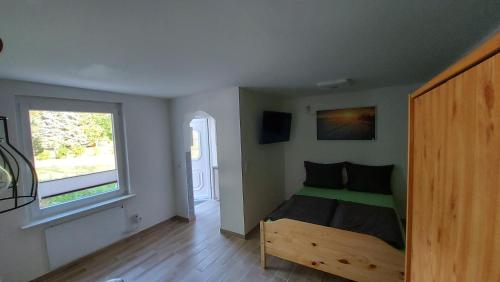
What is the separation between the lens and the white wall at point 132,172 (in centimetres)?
195

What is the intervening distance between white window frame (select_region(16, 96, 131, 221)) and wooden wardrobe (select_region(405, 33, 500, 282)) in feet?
10.7

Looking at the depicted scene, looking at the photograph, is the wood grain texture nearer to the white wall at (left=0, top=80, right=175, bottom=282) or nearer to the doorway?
the white wall at (left=0, top=80, right=175, bottom=282)

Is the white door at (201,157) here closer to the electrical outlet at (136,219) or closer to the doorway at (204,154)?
the doorway at (204,154)

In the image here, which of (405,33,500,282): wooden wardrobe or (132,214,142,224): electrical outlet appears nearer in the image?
(405,33,500,282): wooden wardrobe

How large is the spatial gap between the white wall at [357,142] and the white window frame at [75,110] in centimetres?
284

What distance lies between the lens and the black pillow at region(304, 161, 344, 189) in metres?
3.28

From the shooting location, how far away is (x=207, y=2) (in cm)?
91

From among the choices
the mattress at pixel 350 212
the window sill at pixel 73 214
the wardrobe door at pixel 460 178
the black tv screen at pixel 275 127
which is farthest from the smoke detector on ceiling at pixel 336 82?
the window sill at pixel 73 214

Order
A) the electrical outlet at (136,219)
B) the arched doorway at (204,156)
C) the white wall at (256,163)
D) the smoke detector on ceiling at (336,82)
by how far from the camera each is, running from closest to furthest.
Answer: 1. the smoke detector on ceiling at (336,82)
2. the white wall at (256,163)
3. the electrical outlet at (136,219)
4. the arched doorway at (204,156)

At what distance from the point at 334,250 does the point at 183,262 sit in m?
1.72

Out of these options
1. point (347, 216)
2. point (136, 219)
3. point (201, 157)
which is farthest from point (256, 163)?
point (201, 157)

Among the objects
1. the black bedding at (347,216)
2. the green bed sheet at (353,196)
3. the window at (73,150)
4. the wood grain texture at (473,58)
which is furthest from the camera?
the green bed sheet at (353,196)

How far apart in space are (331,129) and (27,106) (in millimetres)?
4056

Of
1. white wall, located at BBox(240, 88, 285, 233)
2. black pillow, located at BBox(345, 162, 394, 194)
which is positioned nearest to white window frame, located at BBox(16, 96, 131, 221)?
white wall, located at BBox(240, 88, 285, 233)
